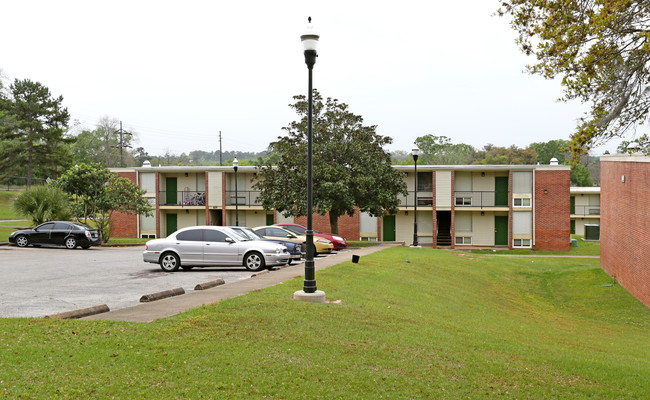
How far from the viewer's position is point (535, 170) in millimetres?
41375

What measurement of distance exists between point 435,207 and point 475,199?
3.49 metres

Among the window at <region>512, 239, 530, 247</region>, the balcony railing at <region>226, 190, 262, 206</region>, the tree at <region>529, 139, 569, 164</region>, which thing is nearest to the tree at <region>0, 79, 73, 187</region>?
the balcony railing at <region>226, 190, 262, 206</region>

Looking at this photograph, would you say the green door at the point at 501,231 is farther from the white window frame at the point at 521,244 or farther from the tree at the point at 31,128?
the tree at the point at 31,128

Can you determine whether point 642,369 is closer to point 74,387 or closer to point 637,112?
point 637,112

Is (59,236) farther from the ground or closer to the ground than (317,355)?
farther from the ground

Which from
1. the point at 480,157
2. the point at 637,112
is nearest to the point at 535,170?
the point at 637,112

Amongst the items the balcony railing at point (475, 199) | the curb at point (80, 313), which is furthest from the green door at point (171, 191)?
the curb at point (80, 313)

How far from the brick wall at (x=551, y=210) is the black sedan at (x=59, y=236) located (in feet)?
101

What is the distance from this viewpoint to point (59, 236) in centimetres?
2819

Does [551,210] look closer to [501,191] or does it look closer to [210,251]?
[501,191]

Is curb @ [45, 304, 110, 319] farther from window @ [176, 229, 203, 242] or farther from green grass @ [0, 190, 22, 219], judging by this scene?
green grass @ [0, 190, 22, 219]

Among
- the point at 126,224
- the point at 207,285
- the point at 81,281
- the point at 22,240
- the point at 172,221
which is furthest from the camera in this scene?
the point at 172,221

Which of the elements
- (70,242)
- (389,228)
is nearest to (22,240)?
(70,242)

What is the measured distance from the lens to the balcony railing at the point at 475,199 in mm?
43000
